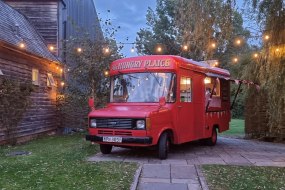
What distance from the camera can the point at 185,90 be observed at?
11828 millimetres

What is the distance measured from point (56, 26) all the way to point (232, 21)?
12.7 metres

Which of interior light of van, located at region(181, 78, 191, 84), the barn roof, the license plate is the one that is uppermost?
the barn roof

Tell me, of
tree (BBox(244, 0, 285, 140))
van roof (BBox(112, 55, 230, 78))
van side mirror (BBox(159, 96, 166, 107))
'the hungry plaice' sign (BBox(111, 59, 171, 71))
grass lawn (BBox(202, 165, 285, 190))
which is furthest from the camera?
van roof (BBox(112, 55, 230, 78))

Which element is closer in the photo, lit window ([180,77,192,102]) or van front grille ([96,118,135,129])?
van front grille ([96,118,135,129])

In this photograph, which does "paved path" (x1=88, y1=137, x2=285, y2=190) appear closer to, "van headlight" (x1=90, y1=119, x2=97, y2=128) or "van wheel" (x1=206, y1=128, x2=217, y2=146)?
"van wheel" (x1=206, y1=128, x2=217, y2=146)

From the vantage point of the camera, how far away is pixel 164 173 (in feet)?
28.0

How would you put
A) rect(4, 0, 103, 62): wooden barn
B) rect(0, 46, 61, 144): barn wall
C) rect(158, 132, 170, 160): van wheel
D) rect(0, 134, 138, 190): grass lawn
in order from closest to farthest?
rect(0, 134, 138, 190): grass lawn
rect(158, 132, 170, 160): van wheel
rect(0, 46, 61, 144): barn wall
rect(4, 0, 103, 62): wooden barn

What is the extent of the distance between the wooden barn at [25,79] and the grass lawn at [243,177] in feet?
25.8

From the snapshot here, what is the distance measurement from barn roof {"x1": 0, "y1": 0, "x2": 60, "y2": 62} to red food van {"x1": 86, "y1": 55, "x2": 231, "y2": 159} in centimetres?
510

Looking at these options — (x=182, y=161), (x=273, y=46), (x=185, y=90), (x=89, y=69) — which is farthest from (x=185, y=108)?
(x=89, y=69)

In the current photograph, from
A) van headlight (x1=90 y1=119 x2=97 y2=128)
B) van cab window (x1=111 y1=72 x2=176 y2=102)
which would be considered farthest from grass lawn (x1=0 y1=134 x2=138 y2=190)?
van cab window (x1=111 y1=72 x2=176 y2=102)

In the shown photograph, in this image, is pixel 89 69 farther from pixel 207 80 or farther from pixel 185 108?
pixel 185 108

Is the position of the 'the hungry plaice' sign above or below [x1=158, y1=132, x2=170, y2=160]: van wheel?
above

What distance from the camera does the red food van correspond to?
10281 millimetres
